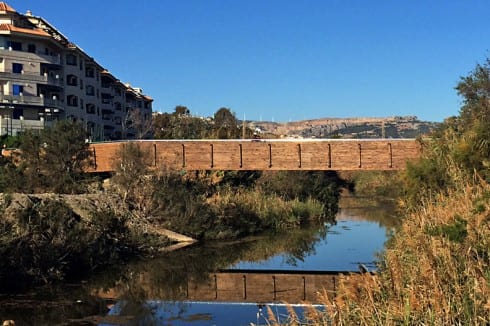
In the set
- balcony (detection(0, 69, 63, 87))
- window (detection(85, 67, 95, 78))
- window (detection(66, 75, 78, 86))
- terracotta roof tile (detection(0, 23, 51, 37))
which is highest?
terracotta roof tile (detection(0, 23, 51, 37))

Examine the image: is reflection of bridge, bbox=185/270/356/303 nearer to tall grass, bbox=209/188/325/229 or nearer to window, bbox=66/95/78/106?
tall grass, bbox=209/188/325/229

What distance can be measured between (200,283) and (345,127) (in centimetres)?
7884

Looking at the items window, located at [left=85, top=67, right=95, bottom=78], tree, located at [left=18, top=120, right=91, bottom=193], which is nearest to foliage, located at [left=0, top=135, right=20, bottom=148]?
tree, located at [left=18, top=120, right=91, bottom=193]

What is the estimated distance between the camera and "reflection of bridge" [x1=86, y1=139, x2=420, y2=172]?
28141mm

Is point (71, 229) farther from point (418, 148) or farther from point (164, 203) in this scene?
point (418, 148)

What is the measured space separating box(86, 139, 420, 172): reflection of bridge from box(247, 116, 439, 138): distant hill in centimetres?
2194

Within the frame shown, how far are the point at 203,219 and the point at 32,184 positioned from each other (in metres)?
8.19

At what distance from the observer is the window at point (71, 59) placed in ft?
198

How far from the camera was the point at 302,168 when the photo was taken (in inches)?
1126

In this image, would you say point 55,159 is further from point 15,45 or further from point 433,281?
point 15,45

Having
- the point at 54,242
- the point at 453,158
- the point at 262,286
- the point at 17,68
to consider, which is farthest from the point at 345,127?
the point at 54,242

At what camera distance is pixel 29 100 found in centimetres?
5281

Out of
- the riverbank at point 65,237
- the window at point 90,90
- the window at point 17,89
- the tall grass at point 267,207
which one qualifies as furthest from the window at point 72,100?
the riverbank at point 65,237

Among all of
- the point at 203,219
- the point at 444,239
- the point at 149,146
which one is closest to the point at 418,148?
the point at 203,219
